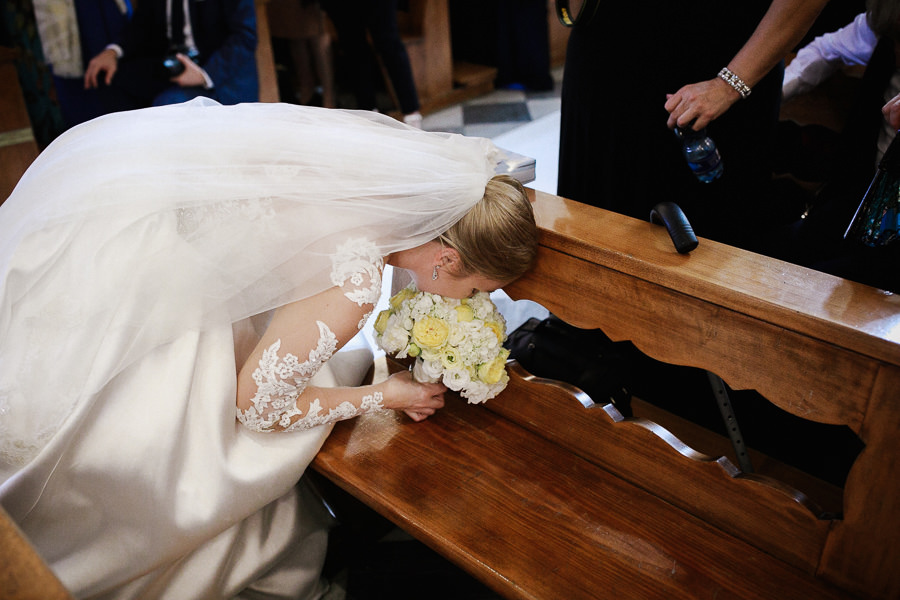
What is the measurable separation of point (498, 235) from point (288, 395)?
57 centimetres

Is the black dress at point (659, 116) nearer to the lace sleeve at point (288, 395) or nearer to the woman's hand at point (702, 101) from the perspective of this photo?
the woman's hand at point (702, 101)

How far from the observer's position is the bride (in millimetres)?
1475

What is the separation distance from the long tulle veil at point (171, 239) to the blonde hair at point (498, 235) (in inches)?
1.3

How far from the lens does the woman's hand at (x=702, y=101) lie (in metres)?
1.72

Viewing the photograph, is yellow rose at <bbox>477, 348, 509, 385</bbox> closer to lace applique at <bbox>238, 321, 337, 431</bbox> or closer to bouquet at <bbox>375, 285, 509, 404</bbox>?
bouquet at <bbox>375, 285, 509, 404</bbox>

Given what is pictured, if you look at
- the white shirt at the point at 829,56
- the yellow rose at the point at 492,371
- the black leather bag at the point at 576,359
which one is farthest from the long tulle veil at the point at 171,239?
Result: the white shirt at the point at 829,56

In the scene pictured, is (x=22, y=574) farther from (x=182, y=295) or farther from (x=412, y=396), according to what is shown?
(x=412, y=396)

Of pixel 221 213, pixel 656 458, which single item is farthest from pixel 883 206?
pixel 221 213

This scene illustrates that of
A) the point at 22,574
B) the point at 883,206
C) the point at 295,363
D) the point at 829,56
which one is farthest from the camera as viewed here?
the point at 829,56

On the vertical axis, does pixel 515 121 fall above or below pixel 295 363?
below

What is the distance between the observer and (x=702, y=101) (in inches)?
67.7

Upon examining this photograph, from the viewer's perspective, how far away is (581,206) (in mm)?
1640

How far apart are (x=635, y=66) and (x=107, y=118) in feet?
4.40

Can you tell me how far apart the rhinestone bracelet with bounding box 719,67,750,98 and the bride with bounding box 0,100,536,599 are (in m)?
0.60
